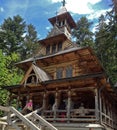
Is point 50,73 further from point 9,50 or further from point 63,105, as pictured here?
point 9,50

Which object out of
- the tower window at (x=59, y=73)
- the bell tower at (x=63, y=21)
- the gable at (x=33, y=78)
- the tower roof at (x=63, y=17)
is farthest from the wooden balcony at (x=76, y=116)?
the tower roof at (x=63, y=17)

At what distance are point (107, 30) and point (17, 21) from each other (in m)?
25.2

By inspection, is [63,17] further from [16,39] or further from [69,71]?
[16,39]

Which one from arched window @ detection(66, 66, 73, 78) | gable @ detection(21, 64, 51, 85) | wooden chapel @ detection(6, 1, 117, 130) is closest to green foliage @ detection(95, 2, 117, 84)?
wooden chapel @ detection(6, 1, 117, 130)

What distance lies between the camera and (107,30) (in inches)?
1304

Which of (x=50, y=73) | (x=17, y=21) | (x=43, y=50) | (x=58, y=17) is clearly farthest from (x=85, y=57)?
(x=17, y=21)

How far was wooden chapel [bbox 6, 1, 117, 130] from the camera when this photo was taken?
53.0 ft

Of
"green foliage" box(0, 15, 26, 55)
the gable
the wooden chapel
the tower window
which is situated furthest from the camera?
"green foliage" box(0, 15, 26, 55)

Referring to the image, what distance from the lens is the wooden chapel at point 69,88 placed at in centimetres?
1614

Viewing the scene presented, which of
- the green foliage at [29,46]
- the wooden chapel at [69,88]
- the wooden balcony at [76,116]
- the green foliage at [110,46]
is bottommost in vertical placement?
the wooden balcony at [76,116]

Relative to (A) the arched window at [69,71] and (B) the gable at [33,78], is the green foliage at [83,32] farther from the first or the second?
(B) the gable at [33,78]

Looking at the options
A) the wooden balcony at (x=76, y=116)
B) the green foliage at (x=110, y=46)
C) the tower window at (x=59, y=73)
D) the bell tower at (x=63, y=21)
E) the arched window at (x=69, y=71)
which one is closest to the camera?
the wooden balcony at (x=76, y=116)

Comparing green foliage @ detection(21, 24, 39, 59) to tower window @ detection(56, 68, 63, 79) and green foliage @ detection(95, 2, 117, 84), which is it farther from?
tower window @ detection(56, 68, 63, 79)

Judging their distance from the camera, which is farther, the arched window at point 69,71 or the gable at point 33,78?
the arched window at point 69,71
